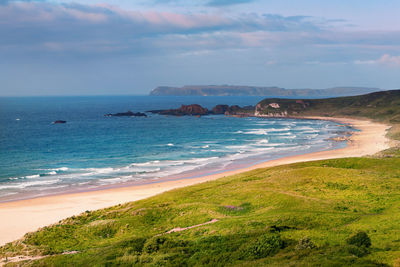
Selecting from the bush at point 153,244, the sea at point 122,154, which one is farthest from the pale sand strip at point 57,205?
the bush at point 153,244

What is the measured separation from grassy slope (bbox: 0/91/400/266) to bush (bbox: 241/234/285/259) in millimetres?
49

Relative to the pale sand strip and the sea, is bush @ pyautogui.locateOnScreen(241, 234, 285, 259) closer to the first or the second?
the pale sand strip

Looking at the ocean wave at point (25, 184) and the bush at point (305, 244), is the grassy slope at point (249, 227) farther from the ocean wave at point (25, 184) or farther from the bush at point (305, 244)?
the ocean wave at point (25, 184)

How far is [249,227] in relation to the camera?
878 inches

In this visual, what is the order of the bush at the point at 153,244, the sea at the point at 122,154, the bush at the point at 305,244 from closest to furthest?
the bush at the point at 305,244, the bush at the point at 153,244, the sea at the point at 122,154

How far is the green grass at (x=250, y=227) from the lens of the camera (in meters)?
17.5

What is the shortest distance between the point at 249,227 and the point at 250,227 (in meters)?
0.06

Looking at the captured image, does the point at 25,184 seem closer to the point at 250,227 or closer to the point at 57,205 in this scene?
the point at 57,205

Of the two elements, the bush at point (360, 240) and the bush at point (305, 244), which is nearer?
the bush at point (305, 244)

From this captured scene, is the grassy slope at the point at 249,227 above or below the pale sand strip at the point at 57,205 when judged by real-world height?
above

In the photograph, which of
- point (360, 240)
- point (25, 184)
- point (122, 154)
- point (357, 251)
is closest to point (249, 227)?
point (360, 240)

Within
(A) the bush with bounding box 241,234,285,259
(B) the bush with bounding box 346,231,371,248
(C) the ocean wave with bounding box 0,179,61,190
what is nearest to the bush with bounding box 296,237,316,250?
(A) the bush with bounding box 241,234,285,259

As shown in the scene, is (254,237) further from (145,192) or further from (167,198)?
(145,192)

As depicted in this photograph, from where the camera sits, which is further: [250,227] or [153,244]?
[250,227]
